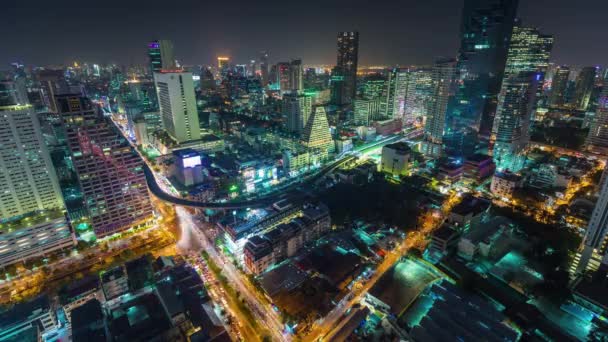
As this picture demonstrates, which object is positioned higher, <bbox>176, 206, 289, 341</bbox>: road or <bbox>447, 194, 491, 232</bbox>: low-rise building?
<bbox>447, 194, 491, 232</bbox>: low-rise building

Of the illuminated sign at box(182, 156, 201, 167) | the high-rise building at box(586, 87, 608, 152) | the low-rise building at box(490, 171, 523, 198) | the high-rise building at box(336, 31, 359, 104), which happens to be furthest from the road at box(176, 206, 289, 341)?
the high-rise building at box(336, 31, 359, 104)

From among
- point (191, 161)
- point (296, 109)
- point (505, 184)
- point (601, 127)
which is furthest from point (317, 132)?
point (601, 127)

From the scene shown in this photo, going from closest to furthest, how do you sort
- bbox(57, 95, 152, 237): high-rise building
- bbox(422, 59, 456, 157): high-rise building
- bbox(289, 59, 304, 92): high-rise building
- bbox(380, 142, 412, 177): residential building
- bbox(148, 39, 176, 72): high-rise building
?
bbox(57, 95, 152, 237): high-rise building < bbox(380, 142, 412, 177): residential building < bbox(422, 59, 456, 157): high-rise building < bbox(148, 39, 176, 72): high-rise building < bbox(289, 59, 304, 92): high-rise building

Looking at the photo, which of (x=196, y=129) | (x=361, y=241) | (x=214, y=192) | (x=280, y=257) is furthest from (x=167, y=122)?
(x=361, y=241)

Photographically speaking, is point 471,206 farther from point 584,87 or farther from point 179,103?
point 584,87

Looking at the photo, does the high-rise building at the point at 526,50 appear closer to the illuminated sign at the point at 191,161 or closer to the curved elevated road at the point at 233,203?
the curved elevated road at the point at 233,203

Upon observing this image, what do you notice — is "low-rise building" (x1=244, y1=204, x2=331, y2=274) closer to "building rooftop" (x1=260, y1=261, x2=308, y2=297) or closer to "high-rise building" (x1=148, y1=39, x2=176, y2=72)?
"building rooftop" (x1=260, y1=261, x2=308, y2=297)
